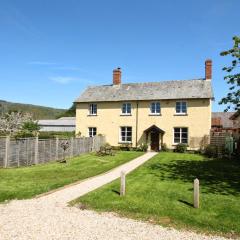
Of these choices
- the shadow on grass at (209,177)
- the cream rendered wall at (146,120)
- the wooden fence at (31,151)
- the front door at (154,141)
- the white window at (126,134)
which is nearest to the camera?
the shadow on grass at (209,177)

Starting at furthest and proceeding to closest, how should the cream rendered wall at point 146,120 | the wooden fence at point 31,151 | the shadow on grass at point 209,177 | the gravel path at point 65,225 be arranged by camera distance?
the cream rendered wall at point 146,120
the wooden fence at point 31,151
the shadow on grass at point 209,177
the gravel path at point 65,225

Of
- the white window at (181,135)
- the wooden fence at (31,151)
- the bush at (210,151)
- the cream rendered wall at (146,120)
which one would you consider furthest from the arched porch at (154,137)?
the wooden fence at (31,151)

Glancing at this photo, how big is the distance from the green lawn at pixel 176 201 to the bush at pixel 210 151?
1292 cm

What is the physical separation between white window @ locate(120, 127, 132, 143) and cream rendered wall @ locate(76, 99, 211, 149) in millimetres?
501

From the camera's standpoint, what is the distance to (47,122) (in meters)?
74.1

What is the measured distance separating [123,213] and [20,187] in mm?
5668

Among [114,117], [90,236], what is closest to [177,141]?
[114,117]

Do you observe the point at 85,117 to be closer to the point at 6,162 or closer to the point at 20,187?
the point at 6,162

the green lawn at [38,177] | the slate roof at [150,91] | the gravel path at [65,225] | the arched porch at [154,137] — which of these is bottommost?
the gravel path at [65,225]

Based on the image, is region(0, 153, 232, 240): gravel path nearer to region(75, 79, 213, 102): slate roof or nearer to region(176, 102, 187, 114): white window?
region(176, 102, 187, 114): white window

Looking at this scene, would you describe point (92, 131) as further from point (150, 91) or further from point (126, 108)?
point (150, 91)

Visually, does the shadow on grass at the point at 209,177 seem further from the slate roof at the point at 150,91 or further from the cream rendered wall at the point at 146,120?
the slate roof at the point at 150,91

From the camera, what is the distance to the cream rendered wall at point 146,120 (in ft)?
108

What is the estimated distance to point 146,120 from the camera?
3538 cm
